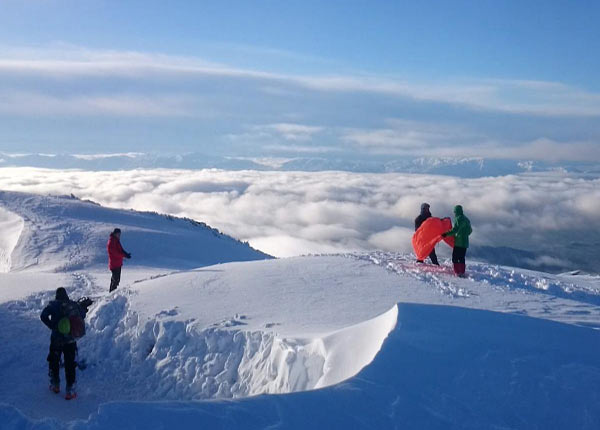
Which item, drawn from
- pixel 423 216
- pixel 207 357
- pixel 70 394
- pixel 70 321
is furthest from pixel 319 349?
pixel 423 216

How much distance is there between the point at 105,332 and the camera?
12.1 meters

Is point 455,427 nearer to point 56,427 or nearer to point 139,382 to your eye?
point 56,427

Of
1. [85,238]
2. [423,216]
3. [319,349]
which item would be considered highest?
[423,216]

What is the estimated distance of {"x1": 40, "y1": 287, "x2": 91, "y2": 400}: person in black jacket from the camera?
350 inches

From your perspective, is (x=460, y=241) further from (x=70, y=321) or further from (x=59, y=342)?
(x=59, y=342)

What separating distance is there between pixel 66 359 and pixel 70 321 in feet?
2.60

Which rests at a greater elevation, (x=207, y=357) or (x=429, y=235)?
(x=429, y=235)

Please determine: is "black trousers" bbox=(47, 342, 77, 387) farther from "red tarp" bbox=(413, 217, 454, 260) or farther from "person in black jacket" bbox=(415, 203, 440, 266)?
"person in black jacket" bbox=(415, 203, 440, 266)

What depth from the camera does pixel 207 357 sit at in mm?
10219

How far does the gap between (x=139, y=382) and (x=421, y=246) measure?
26.7ft

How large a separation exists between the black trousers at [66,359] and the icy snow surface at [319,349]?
0.42m

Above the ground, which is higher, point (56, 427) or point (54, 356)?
point (56, 427)

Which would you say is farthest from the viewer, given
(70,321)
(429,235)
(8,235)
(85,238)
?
(8,235)

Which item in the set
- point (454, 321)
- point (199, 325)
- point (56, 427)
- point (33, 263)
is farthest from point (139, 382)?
point (33, 263)
